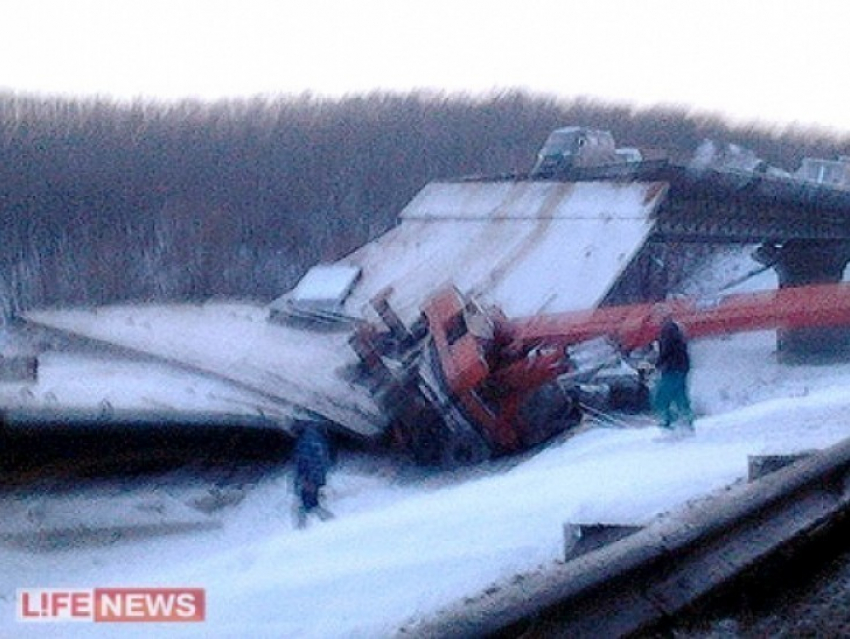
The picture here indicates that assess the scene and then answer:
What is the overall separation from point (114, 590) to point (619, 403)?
378 cm

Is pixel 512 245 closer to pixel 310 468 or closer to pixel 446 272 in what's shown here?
pixel 446 272

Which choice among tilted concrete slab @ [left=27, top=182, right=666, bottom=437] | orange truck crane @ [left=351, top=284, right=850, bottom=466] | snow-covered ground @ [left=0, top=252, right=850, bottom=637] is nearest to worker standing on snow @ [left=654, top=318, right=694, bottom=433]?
snow-covered ground @ [left=0, top=252, right=850, bottom=637]

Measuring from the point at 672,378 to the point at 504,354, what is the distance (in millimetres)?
946

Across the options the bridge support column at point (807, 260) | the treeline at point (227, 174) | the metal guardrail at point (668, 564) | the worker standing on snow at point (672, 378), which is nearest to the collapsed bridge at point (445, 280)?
the treeline at point (227, 174)

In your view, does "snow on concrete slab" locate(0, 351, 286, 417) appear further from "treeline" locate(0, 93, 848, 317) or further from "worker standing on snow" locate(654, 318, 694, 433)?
"worker standing on snow" locate(654, 318, 694, 433)

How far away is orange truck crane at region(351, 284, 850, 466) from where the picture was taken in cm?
539

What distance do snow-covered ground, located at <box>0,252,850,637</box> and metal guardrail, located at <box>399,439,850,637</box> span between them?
25 centimetres

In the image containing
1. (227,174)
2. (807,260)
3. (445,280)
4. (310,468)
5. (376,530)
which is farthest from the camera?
(807,260)

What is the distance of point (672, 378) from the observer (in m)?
4.73

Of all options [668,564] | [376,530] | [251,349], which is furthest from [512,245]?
[668,564]

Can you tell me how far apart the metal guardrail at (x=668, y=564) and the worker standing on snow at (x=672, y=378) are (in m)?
1.82

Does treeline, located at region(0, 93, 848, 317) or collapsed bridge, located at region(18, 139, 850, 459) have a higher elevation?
treeline, located at region(0, 93, 848, 317)

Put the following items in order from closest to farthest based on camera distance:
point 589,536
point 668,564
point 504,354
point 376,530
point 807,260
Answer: point 668,564 → point 589,536 → point 376,530 → point 504,354 → point 807,260

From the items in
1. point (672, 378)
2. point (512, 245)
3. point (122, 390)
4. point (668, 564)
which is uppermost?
point (668, 564)
